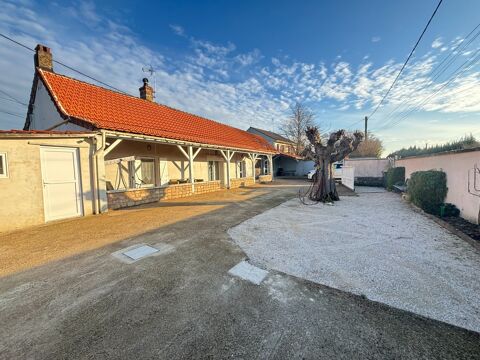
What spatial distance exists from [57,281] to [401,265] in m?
5.03

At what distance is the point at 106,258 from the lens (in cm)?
351

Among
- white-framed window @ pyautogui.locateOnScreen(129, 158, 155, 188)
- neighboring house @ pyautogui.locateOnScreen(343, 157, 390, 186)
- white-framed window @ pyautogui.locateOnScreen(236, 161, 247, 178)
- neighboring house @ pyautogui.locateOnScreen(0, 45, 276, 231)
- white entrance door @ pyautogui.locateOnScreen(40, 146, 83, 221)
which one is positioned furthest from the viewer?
A: white-framed window @ pyautogui.locateOnScreen(236, 161, 247, 178)

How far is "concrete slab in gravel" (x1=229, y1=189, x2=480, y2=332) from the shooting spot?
93.4 inches

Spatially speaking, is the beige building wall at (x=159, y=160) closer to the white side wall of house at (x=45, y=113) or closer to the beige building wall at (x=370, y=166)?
the white side wall of house at (x=45, y=113)

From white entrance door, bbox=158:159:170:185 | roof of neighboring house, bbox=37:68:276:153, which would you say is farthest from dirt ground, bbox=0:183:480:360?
white entrance door, bbox=158:159:170:185

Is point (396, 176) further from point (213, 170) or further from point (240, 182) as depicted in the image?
point (213, 170)

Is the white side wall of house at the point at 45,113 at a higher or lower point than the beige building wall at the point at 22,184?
higher

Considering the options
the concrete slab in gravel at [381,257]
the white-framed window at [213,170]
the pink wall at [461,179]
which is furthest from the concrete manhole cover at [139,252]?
the white-framed window at [213,170]

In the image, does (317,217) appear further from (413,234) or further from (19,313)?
(19,313)

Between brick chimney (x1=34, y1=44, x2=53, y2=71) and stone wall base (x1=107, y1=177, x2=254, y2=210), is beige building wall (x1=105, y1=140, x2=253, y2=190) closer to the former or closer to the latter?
stone wall base (x1=107, y1=177, x2=254, y2=210)

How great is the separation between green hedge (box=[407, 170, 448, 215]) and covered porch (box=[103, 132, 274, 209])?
891 cm

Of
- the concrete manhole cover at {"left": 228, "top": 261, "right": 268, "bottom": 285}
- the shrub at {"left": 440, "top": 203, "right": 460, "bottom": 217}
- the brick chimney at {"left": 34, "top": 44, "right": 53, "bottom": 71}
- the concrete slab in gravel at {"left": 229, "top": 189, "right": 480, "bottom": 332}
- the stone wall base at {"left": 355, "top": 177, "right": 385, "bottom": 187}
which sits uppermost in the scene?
the brick chimney at {"left": 34, "top": 44, "right": 53, "bottom": 71}

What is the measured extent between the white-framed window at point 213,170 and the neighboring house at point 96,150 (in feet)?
0.11

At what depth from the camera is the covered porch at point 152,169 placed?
24.9 feet
